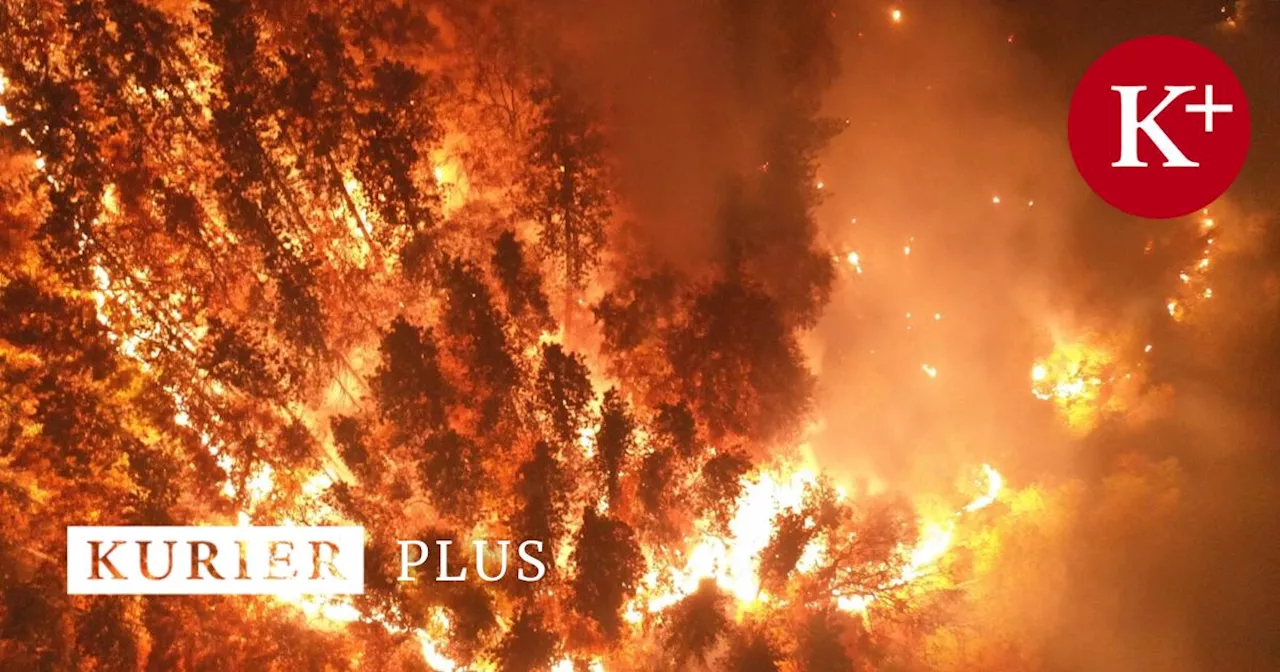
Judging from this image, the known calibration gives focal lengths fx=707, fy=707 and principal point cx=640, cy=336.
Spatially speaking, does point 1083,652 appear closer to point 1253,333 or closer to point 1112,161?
point 1253,333

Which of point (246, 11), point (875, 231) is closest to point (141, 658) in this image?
point (246, 11)

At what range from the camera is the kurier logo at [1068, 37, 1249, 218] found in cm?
802

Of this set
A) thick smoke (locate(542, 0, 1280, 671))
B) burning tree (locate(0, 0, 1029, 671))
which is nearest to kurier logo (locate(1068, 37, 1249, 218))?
thick smoke (locate(542, 0, 1280, 671))

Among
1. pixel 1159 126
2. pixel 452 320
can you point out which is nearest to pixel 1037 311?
pixel 1159 126

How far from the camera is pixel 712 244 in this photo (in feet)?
26.5

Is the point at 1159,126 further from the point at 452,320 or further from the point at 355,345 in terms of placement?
the point at 355,345

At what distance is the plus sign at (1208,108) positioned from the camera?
819 centimetres

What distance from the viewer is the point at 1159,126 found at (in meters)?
7.86

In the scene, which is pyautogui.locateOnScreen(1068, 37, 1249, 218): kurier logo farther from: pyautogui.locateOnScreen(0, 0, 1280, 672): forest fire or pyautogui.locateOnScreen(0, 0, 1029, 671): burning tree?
pyautogui.locateOnScreen(0, 0, 1029, 671): burning tree

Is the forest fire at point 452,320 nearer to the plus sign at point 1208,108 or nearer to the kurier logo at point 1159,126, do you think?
the kurier logo at point 1159,126

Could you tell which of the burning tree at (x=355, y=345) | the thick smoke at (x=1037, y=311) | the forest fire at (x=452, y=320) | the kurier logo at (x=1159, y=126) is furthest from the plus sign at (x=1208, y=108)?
the burning tree at (x=355, y=345)

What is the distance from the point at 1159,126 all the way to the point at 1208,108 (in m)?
1.11

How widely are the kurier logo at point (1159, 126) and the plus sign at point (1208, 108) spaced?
12 mm

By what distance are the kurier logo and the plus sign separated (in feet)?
0.04
